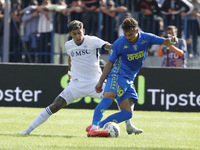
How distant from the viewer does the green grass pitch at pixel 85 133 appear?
7.07 meters

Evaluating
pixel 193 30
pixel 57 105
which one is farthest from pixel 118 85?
pixel 193 30

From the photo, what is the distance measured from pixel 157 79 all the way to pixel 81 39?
5894 millimetres

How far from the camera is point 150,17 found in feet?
51.6

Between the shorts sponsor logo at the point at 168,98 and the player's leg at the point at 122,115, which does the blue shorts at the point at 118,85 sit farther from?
the shorts sponsor logo at the point at 168,98

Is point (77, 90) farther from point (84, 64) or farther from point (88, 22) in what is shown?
point (88, 22)

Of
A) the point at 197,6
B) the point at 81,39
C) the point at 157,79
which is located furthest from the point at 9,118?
the point at 197,6

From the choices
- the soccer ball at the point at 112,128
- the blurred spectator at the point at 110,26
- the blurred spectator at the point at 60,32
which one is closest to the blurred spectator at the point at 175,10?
the blurred spectator at the point at 110,26

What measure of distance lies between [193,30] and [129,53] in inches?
323

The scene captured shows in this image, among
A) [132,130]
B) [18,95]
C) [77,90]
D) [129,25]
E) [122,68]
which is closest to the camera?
[129,25]

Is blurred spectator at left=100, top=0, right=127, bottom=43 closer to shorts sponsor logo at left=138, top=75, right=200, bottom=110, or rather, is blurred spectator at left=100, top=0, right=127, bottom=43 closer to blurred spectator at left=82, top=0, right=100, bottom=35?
blurred spectator at left=82, top=0, right=100, bottom=35

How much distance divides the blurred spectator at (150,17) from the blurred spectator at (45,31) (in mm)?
2772

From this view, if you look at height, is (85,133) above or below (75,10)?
below

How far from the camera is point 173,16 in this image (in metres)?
15.8

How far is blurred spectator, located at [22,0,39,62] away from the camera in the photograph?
51.7 feet
